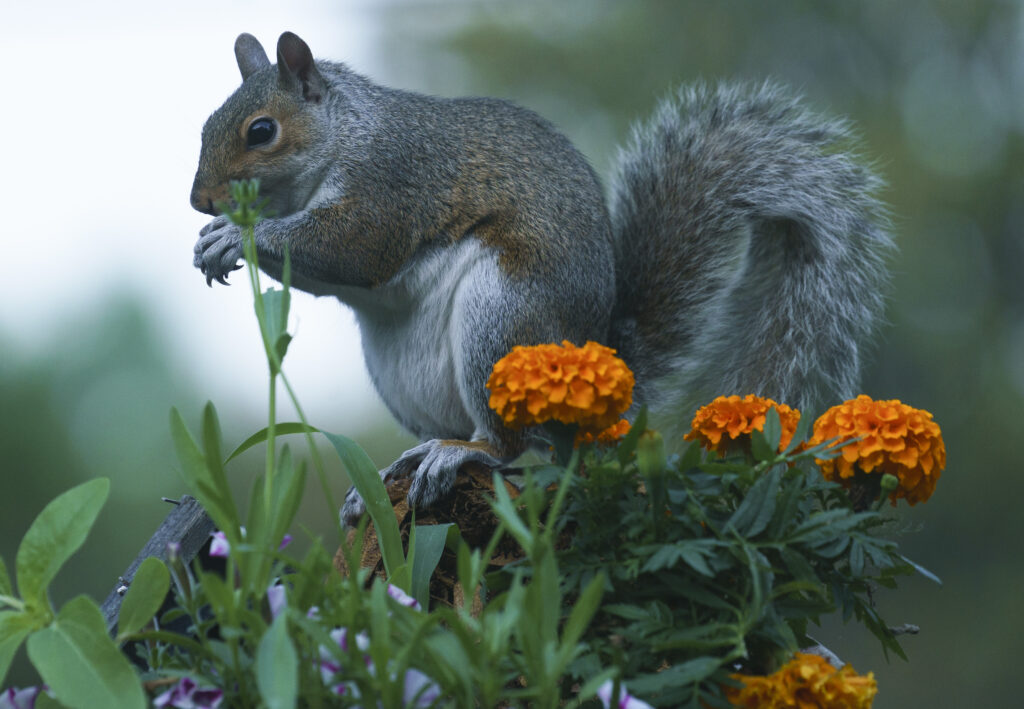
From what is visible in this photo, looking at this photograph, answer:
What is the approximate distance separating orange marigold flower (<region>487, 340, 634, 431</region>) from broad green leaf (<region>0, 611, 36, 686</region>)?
0.38m

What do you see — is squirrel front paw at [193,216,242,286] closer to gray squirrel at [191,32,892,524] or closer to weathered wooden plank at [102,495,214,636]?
gray squirrel at [191,32,892,524]

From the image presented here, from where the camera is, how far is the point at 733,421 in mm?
896

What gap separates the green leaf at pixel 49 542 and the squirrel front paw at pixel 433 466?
48 cm

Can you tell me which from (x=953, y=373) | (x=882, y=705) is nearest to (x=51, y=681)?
→ (x=953, y=373)

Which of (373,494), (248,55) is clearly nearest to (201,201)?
(248,55)

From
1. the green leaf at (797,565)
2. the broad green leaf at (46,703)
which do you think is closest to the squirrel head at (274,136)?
the broad green leaf at (46,703)

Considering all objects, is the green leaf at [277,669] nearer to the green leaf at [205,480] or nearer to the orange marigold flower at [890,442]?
the green leaf at [205,480]

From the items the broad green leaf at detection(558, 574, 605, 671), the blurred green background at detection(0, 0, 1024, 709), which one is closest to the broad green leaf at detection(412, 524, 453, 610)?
the broad green leaf at detection(558, 574, 605, 671)

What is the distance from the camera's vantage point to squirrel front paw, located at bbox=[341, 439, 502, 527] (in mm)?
1118

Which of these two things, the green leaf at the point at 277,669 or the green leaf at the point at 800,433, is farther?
the green leaf at the point at 800,433

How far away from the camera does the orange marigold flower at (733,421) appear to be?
2.91ft

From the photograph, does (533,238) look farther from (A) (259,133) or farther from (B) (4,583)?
(B) (4,583)

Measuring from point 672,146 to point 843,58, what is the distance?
306 cm

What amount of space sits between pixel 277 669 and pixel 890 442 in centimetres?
57
